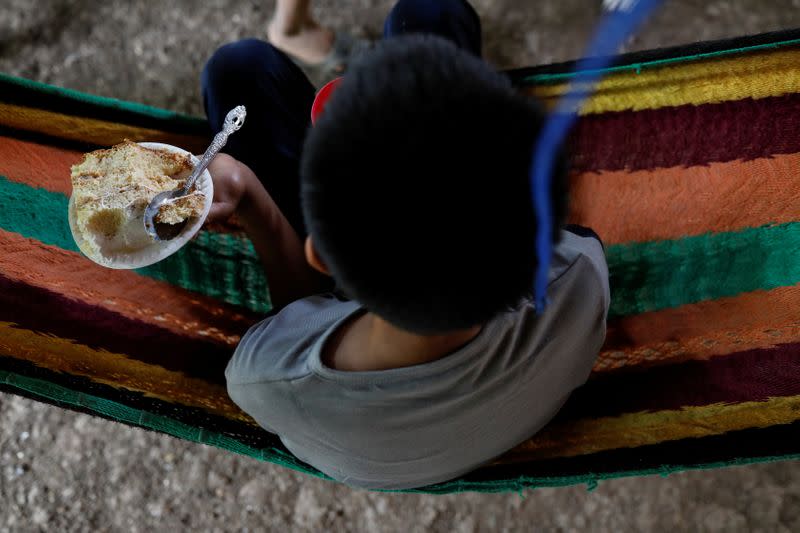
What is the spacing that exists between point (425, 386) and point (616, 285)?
557 mm

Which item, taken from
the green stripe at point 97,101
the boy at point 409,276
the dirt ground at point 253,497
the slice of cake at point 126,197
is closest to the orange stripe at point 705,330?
the boy at point 409,276

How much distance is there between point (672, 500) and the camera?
1268 millimetres

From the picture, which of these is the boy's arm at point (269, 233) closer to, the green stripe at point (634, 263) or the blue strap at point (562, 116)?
the green stripe at point (634, 263)

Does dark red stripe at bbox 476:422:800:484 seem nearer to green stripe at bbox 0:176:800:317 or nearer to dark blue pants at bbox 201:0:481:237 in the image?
green stripe at bbox 0:176:800:317

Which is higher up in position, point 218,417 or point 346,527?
point 218,417

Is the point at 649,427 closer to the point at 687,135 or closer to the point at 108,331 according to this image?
the point at 687,135

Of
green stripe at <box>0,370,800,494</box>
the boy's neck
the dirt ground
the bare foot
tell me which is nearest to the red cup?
the boy's neck

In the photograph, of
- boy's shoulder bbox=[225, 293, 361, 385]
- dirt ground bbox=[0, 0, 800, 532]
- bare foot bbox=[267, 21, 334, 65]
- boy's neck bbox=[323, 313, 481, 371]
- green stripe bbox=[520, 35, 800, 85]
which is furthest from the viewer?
bare foot bbox=[267, 21, 334, 65]

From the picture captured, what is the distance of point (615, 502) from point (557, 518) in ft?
0.41

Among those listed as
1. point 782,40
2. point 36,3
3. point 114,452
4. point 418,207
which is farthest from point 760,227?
point 36,3

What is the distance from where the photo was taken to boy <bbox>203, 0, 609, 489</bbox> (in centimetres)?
41

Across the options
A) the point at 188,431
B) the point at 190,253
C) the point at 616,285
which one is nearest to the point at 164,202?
the point at 190,253

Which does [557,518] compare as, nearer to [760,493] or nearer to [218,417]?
[760,493]

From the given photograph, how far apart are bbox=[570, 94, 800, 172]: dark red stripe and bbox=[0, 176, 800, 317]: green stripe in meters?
0.14
